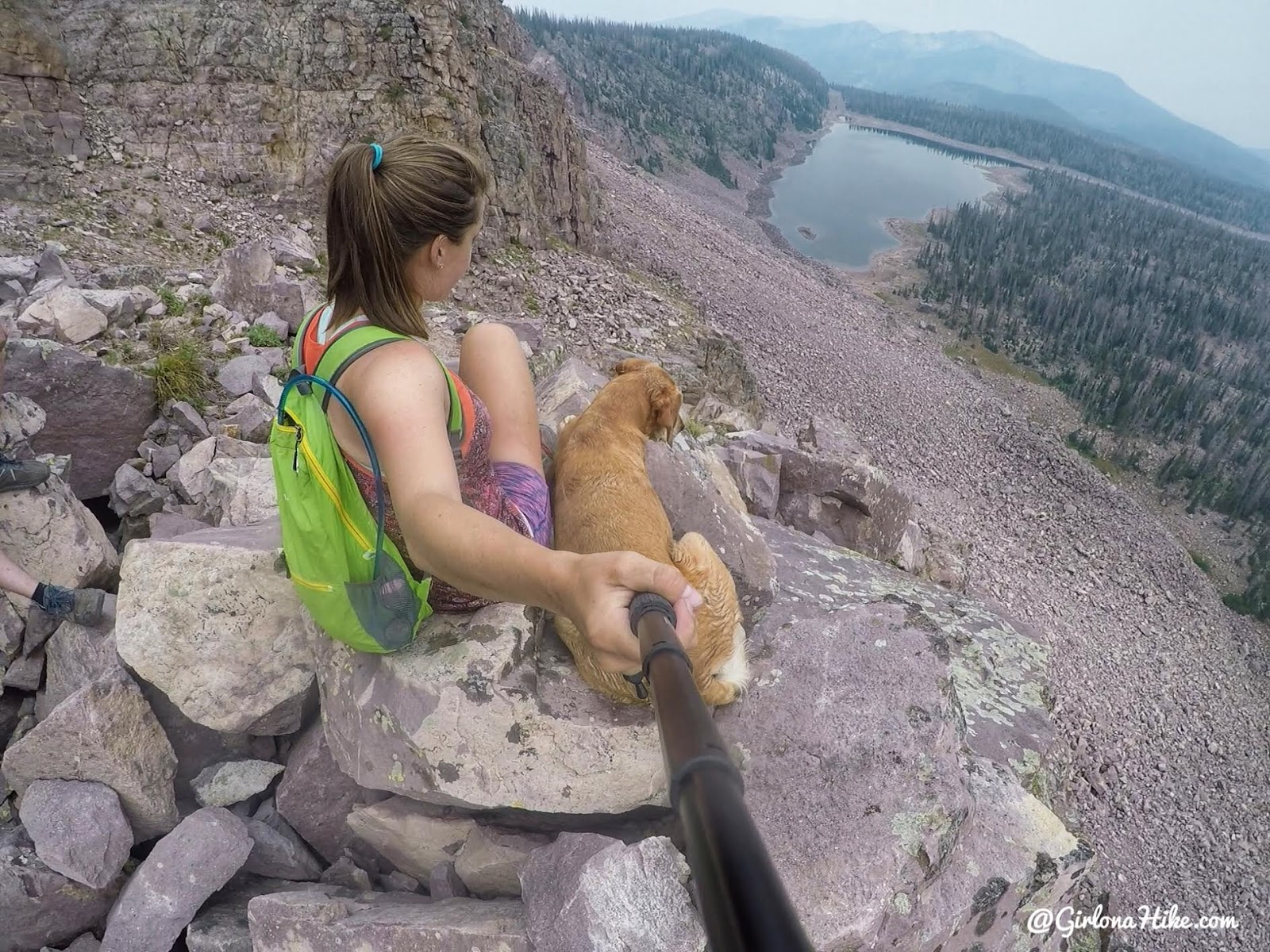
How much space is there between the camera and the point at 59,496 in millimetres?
3986

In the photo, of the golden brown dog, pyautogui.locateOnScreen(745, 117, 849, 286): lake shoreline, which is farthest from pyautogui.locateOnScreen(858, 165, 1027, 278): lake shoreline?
the golden brown dog

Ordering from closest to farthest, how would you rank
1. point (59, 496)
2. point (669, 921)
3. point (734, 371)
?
point (669, 921)
point (59, 496)
point (734, 371)

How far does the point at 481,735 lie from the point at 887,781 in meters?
1.83

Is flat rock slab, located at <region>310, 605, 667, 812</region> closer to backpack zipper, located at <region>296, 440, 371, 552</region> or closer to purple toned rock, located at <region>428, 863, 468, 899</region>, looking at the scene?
purple toned rock, located at <region>428, 863, 468, 899</region>

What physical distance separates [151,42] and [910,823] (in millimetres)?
21235

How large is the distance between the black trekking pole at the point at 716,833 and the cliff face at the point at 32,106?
51.6ft

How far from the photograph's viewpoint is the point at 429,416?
208cm

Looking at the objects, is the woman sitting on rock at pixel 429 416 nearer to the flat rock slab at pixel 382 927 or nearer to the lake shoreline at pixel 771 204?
the flat rock slab at pixel 382 927

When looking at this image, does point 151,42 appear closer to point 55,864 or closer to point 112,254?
point 112,254

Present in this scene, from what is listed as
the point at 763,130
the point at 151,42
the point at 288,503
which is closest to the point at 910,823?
A: the point at 288,503

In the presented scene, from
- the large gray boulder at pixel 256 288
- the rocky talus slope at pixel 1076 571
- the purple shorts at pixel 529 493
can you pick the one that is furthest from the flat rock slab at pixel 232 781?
the rocky talus slope at pixel 1076 571

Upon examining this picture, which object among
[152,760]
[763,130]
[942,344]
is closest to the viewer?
[152,760]

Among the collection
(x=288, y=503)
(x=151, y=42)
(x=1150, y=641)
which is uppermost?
(x=151, y=42)

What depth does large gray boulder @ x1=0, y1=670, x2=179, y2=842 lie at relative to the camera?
2.97m
